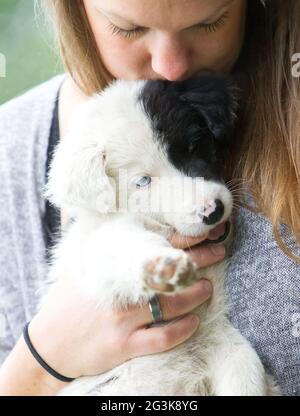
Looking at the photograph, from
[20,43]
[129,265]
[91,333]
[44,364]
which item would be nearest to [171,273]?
[129,265]

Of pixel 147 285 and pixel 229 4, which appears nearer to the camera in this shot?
pixel 147 285

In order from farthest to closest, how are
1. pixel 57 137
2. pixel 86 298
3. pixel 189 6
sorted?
pixel 57 137
pixel 86 298
pixel 189 6

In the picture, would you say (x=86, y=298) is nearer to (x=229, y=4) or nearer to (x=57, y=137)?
(x=57, y=137)

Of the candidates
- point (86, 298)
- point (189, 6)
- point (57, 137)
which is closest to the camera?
point (189, 6)

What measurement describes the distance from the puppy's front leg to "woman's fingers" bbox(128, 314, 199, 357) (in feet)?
0.23

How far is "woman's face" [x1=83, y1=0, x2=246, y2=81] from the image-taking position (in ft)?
4.08

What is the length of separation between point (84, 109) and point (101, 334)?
0.50 metres

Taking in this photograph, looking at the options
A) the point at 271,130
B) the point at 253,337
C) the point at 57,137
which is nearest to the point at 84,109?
the point at 57,137

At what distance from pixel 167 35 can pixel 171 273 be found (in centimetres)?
54

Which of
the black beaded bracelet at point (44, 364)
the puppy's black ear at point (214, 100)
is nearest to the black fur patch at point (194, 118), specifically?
the puppy's black ear at point (214, 100)

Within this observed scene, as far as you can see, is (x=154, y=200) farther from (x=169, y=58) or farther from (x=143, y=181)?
(x=169, y=58)

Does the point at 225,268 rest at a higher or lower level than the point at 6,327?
higher

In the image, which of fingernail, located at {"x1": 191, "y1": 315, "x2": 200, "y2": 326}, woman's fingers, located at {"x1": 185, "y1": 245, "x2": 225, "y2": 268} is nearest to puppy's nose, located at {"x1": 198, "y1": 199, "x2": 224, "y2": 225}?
woman's fingers, located at {"x1": 185, "y1": 245, "x2": 225, "y2": 268}

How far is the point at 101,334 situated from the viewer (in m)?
1.31
